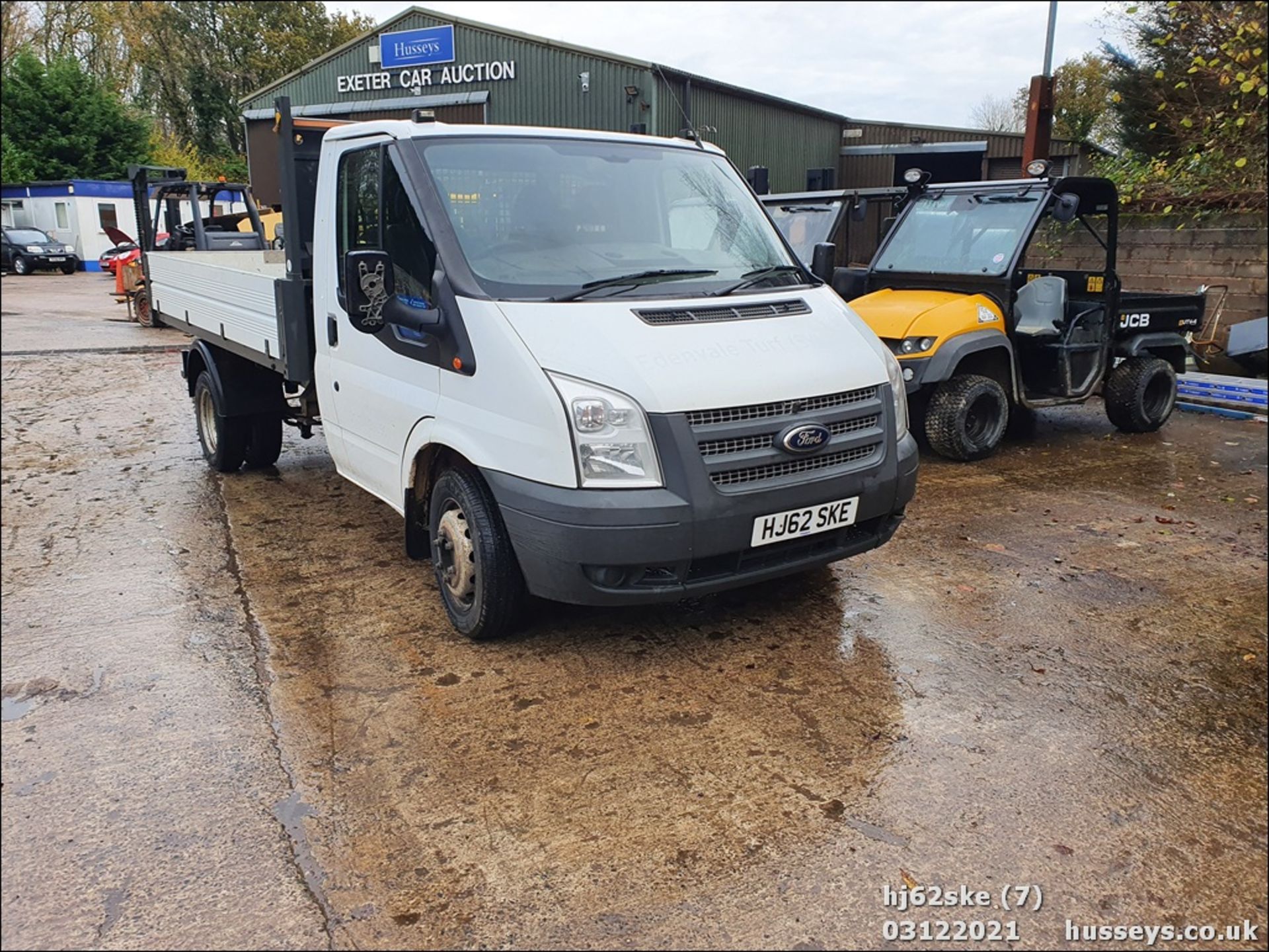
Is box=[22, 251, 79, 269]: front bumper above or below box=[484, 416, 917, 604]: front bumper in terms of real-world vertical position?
above

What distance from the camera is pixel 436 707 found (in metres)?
3.62

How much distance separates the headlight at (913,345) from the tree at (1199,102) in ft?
9.34

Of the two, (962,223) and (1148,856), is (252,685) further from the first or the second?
(962,223)

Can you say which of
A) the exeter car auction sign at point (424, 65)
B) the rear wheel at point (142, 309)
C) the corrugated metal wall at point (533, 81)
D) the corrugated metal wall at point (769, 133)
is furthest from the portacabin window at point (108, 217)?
the corrugated metal wall at point (769, 133)

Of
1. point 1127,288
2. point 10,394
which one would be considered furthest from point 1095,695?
point 1127,288

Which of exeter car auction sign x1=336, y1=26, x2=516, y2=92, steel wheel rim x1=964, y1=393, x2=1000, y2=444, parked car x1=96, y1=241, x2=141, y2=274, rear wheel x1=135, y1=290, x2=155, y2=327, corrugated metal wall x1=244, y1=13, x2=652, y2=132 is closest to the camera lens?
steel wheel rim x1=964, y1=393, x2=1000, y2=444

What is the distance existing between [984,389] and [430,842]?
5669 millimetres

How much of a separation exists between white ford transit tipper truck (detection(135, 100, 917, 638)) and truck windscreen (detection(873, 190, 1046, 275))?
3418 mm

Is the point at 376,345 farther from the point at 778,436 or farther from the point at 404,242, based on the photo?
the point at 778,436

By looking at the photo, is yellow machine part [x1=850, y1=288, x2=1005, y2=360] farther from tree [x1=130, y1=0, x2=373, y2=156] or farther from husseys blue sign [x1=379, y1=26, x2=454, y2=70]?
tree [x1=130, y1=0, x2=373, y2=156]

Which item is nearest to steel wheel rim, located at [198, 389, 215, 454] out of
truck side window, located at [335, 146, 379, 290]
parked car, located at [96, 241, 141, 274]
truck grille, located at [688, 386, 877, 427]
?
truck side window, located at [335, 146, 379, 290]

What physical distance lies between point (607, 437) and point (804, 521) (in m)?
0.90

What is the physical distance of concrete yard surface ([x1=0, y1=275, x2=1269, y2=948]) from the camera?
8.28ft

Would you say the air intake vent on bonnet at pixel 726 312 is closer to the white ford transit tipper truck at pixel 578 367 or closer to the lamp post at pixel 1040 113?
the white ford transit tipper truck at pixel 578 367
